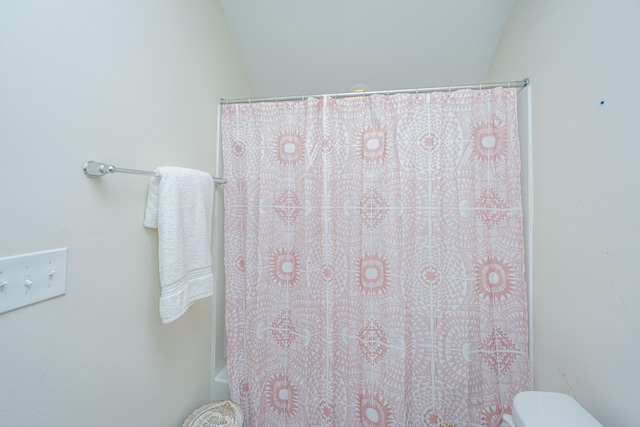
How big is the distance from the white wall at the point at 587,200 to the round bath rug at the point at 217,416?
1.39 metres

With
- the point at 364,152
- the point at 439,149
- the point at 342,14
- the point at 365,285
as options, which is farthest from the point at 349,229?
the point at 342,14

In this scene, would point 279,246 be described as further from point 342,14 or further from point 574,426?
point 342,14

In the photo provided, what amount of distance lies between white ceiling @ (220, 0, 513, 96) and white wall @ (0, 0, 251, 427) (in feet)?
1.59

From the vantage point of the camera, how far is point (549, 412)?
2.40 feet

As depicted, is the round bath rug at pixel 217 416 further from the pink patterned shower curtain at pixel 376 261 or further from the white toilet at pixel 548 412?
the white toilet at pixel 548 412

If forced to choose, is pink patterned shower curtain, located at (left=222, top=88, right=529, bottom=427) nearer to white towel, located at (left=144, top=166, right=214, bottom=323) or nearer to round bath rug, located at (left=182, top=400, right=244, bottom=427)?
round bath rug, located at (left=182, top=400, right=244, bottom=427)

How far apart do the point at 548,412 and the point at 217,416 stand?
4.41 feet

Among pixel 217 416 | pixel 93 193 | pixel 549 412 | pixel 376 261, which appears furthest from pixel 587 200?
pixel 217 416

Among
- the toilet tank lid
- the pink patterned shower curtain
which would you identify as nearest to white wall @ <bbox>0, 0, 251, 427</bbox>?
the pink patterned shower curtain

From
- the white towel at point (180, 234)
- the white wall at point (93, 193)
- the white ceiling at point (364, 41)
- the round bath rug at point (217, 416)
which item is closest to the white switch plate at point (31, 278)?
the white wall at point (93, 193)

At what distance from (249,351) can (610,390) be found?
140 cm

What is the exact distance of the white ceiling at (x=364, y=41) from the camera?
1.34m

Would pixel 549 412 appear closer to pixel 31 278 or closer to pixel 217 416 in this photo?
pixel 217 416

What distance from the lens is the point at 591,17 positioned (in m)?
0.76
